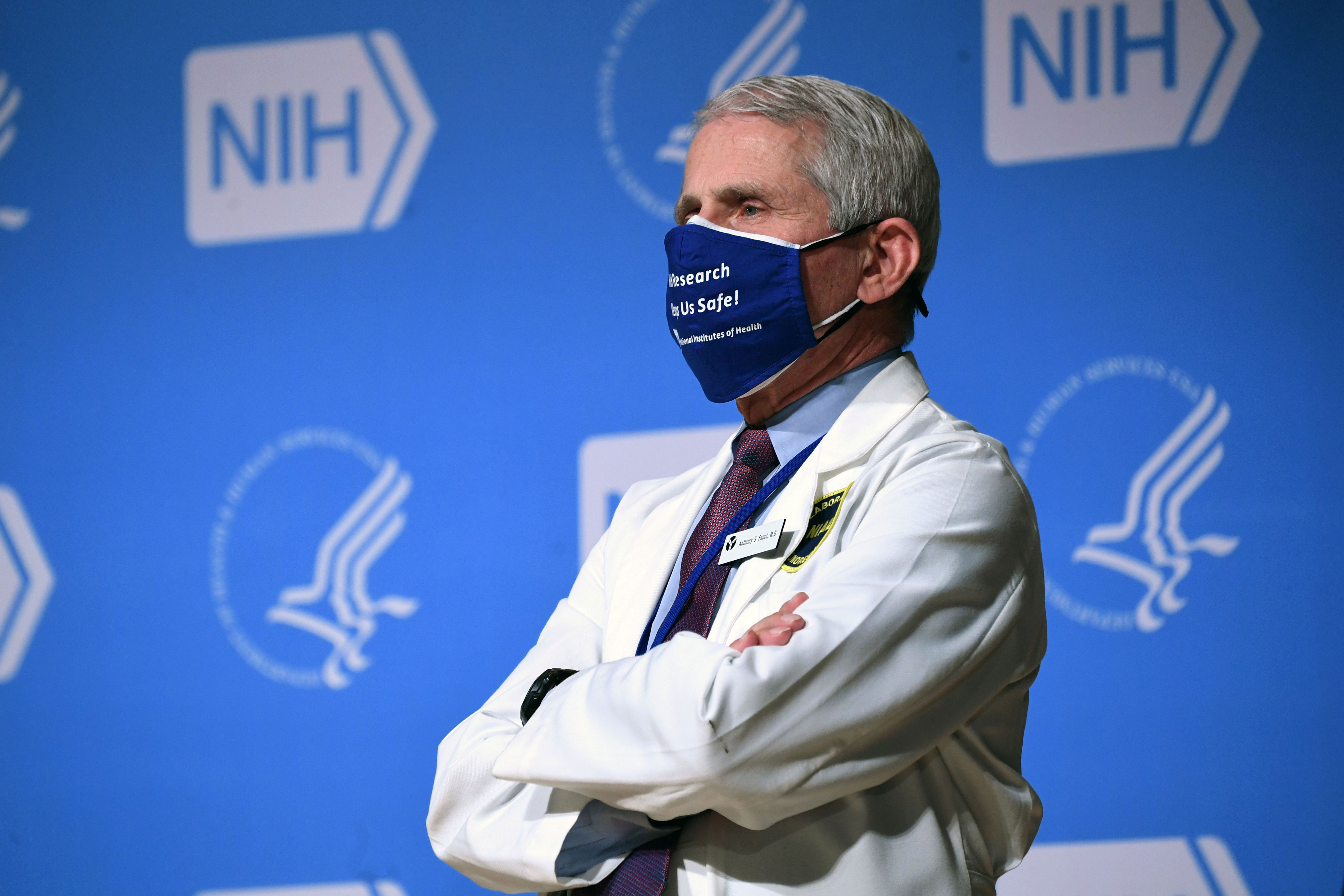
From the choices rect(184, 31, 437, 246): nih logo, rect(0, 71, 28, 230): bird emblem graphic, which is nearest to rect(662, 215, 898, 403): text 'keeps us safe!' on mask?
rect(184, 31, 437, 246): nih logo

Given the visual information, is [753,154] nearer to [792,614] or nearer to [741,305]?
[741,305]

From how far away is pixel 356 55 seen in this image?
118 inches

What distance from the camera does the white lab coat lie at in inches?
51.5

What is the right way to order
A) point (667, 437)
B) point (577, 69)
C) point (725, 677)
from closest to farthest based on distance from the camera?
point (725, 677) < point (667, 437) < point (577, 69)

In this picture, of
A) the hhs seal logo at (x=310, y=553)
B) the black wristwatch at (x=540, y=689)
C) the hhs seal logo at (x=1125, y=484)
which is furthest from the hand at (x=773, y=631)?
the hhs seal logo at (x=310, y=553)

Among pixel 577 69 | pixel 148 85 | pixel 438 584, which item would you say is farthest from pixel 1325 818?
pixel 148 85

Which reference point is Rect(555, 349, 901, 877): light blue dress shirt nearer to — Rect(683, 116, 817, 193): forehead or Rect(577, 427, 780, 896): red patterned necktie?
Rect(577, 427, 780, 896): red patterned necktie

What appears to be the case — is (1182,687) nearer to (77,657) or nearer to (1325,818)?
(1325,818)

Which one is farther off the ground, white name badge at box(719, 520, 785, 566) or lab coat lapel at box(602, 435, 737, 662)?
white name badge at box(719, 520, 785, 566)

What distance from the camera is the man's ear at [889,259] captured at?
1.75 metres

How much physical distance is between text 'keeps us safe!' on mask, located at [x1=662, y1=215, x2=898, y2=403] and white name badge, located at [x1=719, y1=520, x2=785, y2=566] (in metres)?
0.23

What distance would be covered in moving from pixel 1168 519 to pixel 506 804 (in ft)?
4.87

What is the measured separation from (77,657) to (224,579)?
41cm

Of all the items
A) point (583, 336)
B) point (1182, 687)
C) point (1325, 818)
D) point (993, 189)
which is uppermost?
point (993, 189)
